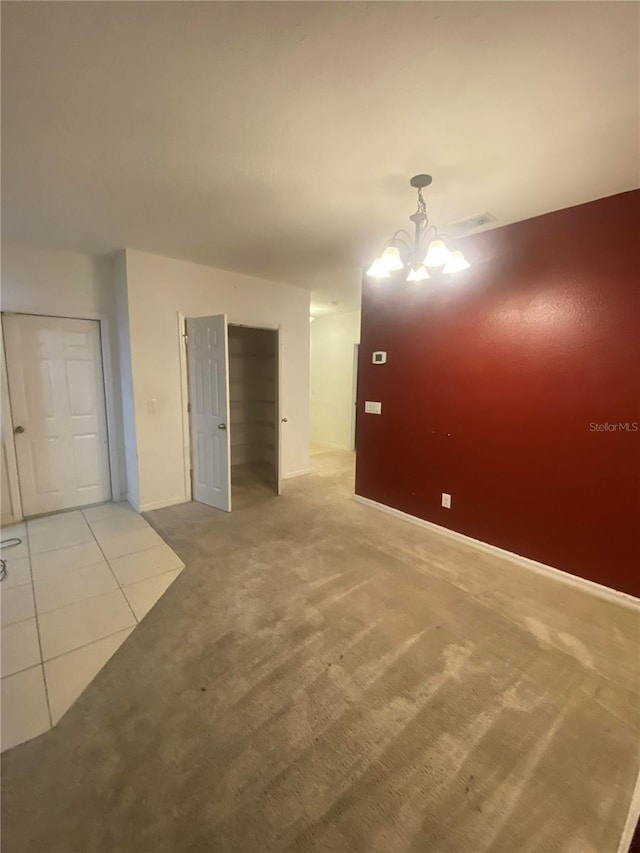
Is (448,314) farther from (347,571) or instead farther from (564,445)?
(347,571)

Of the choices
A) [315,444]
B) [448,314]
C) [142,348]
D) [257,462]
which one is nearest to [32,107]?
[142,348]

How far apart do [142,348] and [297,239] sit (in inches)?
73.0

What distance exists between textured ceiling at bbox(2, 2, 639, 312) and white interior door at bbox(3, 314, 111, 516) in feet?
3.67

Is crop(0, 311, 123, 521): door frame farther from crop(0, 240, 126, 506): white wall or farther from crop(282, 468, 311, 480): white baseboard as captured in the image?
crop(282, 468, 311, 480): white baseboard

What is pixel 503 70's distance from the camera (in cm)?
135

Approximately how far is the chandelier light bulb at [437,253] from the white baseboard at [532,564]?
2.29 metres

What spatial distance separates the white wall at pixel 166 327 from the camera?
137 inches

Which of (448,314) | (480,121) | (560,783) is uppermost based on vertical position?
(480,121)

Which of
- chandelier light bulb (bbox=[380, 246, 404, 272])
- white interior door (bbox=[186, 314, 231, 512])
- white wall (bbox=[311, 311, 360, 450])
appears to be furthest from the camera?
white wall (bbox=[311, 311, 360, 450])

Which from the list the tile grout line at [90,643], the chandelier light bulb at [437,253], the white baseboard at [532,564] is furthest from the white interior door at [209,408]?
the chandelier light bulb at [437,253]

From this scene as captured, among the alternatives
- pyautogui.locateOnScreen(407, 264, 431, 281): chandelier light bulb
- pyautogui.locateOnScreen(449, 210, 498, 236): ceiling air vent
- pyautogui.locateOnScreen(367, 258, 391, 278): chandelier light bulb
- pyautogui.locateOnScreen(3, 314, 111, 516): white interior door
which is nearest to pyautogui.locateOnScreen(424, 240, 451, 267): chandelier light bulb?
pyautogui.locateOnScreen(407, 264, 431, 281): chandelier light bulb

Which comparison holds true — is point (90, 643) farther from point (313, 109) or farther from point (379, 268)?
point (313, 109)

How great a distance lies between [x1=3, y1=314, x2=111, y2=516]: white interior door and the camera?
10.9ft

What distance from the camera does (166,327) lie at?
3.64 meters
